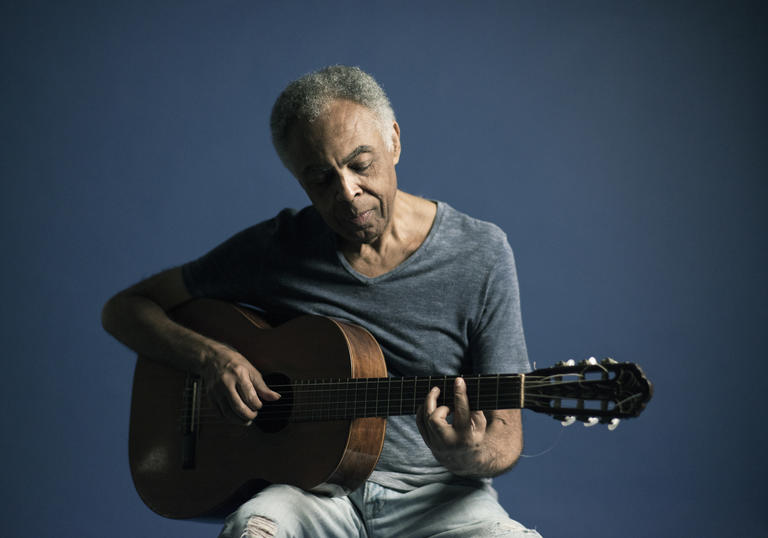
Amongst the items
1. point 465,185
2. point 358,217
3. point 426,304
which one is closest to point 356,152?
point 358,217

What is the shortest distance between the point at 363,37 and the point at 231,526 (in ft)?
7.26

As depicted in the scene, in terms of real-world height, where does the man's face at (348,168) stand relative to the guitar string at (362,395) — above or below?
above

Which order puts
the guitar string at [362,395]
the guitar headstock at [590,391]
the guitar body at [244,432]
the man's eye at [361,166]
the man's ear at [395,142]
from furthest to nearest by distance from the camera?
1. the man's ear at [395,142]
2. the man's eye at [361,166]
3. the guitar body at [244,432]
4. the guitar string at [362,395]
5. the guitar headstock at [590,391]

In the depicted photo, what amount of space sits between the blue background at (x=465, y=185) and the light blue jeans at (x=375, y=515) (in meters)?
1.29

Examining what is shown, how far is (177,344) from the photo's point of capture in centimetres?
198

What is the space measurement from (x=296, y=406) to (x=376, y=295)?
36 centimetres

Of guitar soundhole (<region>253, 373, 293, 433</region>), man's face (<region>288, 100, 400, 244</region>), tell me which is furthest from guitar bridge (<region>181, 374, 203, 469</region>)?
man's face (<region>288, 100, 400, 244</region>)

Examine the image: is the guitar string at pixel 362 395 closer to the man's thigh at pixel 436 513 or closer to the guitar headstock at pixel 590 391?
the guitar headstock at pixel 590 391

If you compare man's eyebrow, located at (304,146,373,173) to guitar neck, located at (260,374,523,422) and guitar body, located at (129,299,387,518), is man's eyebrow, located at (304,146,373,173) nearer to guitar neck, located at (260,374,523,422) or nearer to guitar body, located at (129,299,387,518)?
guitar body, located at (129,299,387,518)

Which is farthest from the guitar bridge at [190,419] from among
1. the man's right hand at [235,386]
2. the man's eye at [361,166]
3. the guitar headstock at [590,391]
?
the guitar headstock at [590,391]

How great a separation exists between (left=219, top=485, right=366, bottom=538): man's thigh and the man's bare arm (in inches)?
9.3

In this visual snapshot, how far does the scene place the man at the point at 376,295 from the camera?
1.67m

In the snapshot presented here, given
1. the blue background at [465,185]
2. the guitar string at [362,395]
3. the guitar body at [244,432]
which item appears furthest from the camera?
the blue background at [465,185]

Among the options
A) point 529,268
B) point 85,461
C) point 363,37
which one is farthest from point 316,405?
point 363,37
